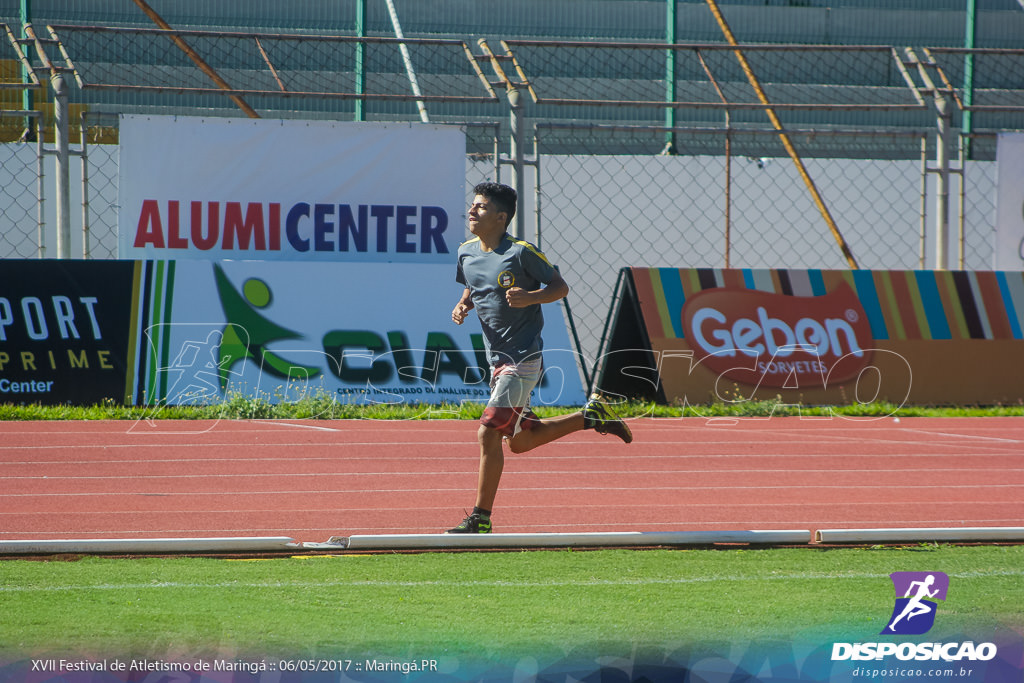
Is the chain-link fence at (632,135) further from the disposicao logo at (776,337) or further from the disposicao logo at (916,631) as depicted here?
the disposicao logo at (916,631)

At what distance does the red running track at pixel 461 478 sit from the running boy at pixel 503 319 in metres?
0.52

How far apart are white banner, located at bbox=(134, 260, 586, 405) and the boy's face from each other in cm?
557

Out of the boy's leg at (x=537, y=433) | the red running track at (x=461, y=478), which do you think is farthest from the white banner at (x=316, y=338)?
the boy's leg at (x=537, y=433)

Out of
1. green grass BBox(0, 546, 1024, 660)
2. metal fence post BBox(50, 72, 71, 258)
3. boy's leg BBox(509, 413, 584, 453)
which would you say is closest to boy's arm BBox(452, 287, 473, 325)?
boy's leg BBox(509, 413, 584, 453)

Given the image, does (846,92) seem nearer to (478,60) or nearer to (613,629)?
(478,60)

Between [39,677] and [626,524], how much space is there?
3559 millimetres

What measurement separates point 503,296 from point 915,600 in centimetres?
252

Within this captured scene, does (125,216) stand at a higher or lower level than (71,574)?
higher

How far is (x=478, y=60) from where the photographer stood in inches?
472

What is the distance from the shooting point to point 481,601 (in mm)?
4336

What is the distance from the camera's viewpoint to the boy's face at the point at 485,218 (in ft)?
19.2

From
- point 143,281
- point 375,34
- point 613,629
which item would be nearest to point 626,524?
point 613,629

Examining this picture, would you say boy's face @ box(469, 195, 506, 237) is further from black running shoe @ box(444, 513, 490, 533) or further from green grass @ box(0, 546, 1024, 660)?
green grass @ box(0, 546, 1024, 660)

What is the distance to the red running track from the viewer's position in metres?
6.31
